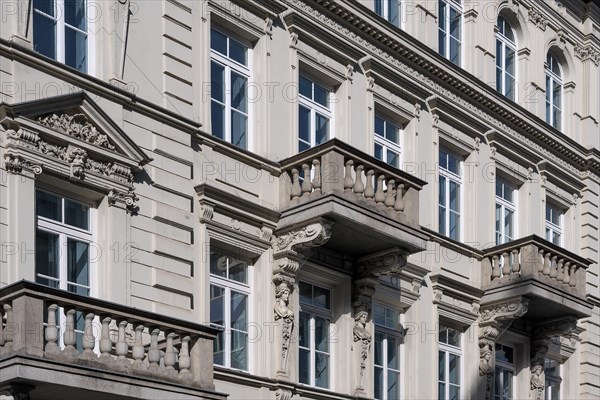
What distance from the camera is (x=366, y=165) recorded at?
21.7 meters

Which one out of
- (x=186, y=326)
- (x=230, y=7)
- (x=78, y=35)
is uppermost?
(x=230, y=7)

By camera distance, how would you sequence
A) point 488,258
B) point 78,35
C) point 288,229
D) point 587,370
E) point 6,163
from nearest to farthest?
point 6,163 < point 78,35 < point 288,229 < point 488,258 < point 587,370

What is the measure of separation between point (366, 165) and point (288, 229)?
1.75 metres

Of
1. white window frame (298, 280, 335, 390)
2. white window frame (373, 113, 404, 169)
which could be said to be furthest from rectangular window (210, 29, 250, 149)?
white window frame (373, 113, 404, 169)

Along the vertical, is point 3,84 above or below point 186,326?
above

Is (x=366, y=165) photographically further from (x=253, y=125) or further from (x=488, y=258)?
(x=488, y=258)

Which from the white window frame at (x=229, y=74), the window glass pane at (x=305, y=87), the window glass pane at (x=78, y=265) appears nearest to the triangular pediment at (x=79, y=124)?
the window glass pane at (x=78, y=265)

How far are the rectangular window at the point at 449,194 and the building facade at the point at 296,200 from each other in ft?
0.23

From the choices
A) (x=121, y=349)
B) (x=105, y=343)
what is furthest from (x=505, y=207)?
(x=105, y=343)

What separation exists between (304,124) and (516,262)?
6017 mm

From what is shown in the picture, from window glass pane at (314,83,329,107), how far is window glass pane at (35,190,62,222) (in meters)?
6.99

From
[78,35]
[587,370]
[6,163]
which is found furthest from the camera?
[587,370]

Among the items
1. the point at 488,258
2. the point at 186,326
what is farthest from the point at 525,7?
the point at 186,326

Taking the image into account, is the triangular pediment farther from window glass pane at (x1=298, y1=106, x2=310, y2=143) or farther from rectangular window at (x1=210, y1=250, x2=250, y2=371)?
window glass pane at (x1=298, y1=106, x2=310, y2=143)
